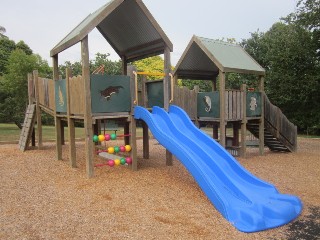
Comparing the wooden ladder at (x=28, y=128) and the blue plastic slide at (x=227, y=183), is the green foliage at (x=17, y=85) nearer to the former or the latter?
the wooden ladder at (x=28, y=128)

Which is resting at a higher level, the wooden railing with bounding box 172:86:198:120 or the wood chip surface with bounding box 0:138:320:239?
the wooden railing with bounding box 172:86:198:120

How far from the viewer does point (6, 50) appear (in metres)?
33.4

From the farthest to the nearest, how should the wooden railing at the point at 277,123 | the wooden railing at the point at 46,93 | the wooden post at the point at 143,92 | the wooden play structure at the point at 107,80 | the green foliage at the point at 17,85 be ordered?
the green foliage at the point at 17,85 → the wooden railing at the point at 277,123 → the wooden railing at the point at 46,93 → the wooden post at the point at 143,92 → the wooden play structure at the point at 107,80

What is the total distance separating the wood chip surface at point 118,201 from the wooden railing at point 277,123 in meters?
3.41

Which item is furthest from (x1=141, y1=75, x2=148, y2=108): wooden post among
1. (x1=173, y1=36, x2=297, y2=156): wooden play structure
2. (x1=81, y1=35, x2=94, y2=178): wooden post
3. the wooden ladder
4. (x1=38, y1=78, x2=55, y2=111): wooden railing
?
the wooden ladder

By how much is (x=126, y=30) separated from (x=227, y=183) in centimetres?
660

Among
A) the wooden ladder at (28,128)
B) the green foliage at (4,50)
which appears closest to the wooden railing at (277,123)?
the wooden ladder at (28,128)

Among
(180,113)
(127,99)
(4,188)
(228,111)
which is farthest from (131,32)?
(4,188)

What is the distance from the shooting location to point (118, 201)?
638cm

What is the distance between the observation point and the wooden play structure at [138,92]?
8344 millimetres

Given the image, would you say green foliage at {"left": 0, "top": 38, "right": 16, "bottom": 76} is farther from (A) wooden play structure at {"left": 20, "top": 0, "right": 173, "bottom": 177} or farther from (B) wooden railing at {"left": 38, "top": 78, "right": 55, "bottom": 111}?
(A) wooden play structure at {"left": 20, "top": 0, "right": 173, "bottom": 177}

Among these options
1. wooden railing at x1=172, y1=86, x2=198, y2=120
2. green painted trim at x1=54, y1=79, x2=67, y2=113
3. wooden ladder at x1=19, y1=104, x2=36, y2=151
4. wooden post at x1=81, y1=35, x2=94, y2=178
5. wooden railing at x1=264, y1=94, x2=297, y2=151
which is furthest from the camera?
wooden railing at x1=264, y1=94, x2=297, y2=151

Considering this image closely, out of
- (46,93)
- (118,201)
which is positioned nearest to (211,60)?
(46,93)

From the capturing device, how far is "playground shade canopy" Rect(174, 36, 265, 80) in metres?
11.9
